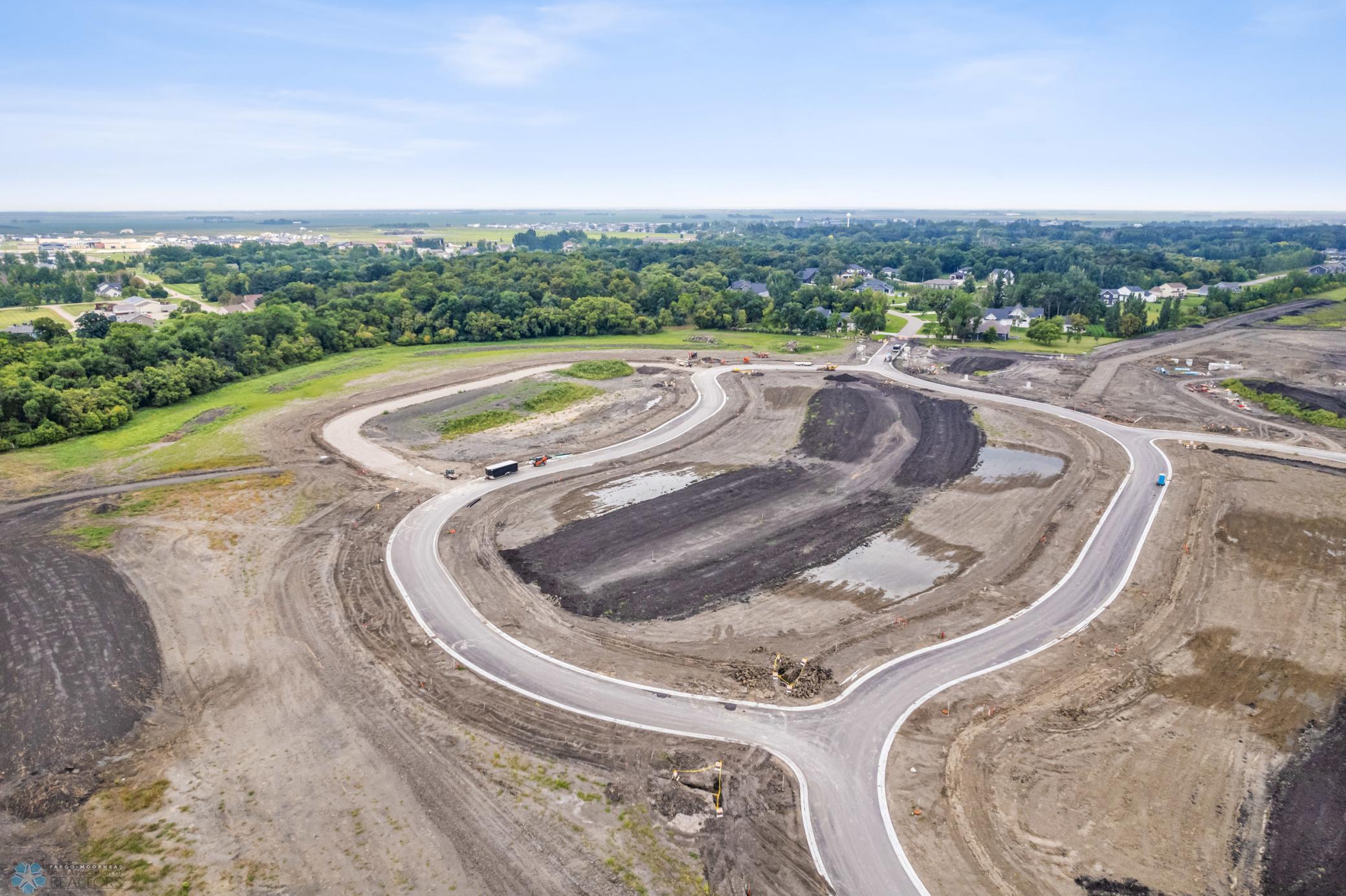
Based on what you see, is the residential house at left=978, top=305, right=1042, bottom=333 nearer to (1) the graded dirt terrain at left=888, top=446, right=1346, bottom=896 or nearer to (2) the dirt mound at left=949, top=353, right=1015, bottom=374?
(2) the dirt mound at left=949, top=353, right=1015, bottom=374

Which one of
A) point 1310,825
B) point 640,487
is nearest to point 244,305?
point 640,487

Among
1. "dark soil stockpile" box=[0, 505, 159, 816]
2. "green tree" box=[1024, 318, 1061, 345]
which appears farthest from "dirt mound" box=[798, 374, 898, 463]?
"dark soil stockpile" box=[0, 505, 159, 816]

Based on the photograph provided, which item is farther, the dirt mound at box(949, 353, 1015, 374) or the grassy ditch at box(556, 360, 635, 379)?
the dirt mound at box(949, 353, 1015, 374)

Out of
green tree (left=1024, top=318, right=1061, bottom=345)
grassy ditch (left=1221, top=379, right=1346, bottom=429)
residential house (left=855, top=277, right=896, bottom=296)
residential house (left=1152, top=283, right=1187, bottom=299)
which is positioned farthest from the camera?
residential house (left=855, top=277, right=896, bottom=296)

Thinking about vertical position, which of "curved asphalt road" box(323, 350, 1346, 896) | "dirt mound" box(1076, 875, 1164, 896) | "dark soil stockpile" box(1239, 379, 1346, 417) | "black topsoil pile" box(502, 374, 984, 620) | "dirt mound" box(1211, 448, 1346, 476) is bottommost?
"dirt mound" box(1076, 875, 1164, 896)

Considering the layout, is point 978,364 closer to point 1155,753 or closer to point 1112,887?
point 1155,753
